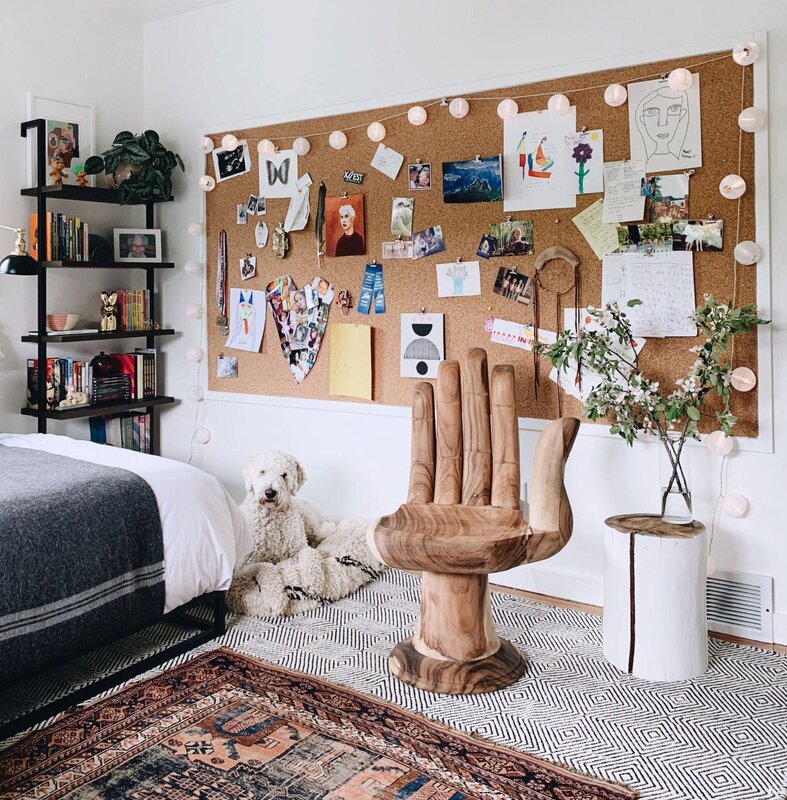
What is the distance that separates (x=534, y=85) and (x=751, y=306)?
3.76 ft

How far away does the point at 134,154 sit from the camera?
379 centimetres

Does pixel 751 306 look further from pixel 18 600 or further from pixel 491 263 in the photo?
pixel 18 600

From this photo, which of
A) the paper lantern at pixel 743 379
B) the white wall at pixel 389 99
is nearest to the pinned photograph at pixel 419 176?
the white wall at pixel 389 99

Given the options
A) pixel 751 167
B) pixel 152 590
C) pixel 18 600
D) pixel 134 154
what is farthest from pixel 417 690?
pixel 134 154

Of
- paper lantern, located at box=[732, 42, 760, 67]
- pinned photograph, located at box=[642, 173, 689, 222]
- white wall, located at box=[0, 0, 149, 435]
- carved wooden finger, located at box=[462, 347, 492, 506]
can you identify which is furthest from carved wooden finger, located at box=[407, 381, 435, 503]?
white wall, located at box=[0, 0, 149, 435]

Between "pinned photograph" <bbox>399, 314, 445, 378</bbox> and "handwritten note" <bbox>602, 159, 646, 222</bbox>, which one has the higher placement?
"handwritten note" <bbox>602, 159, 646, 222</bbox>

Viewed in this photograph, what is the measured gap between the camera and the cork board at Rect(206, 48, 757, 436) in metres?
2.72

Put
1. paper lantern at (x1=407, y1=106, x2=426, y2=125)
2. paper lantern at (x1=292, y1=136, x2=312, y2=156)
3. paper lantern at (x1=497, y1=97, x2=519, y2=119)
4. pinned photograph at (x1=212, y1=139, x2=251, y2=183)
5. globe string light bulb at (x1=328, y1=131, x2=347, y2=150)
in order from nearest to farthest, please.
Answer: paper lantern at (x1=497, y1=97, x2=519, y2=119) → paper lantern at (x1=407, y1=106, x2=426, y2=125) → globe string light bulb at (x1=328, y1=131, x2=347, y2=150) → paper lantern at (x1=292, y1=136, x2=312, y2=156) → pinned photograph at (x1=212, y1=139, x2=251, y2=183)

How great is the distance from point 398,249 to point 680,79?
1.24 metres

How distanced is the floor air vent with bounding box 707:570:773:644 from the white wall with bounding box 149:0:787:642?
4 cm

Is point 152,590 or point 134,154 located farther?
point 134,154

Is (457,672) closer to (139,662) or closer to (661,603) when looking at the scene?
(661,603)

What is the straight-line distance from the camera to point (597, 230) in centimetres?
295

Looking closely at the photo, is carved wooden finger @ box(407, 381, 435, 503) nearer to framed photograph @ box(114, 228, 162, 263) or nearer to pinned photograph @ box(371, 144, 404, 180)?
pinned photograph @ box(371, 144, 404, 180)
